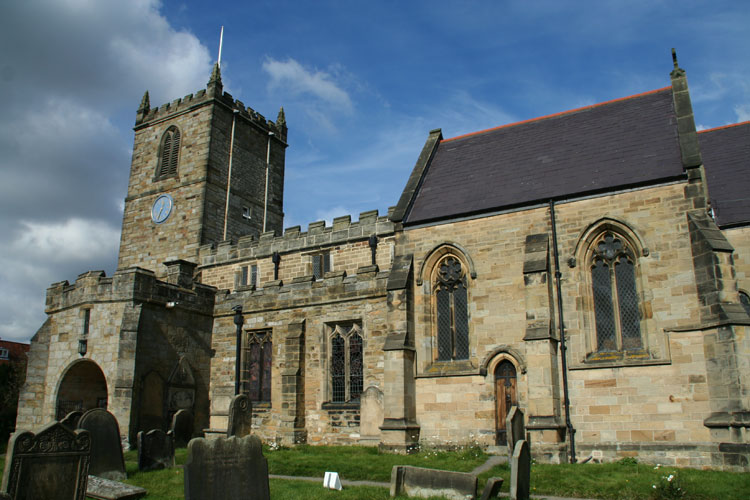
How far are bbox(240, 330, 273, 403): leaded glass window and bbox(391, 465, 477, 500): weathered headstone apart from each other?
11.6m

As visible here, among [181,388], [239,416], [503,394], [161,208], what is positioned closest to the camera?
[239,416]

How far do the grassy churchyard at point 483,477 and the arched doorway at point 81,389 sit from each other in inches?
227

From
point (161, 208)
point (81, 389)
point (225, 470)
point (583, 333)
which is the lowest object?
point (225, 470)

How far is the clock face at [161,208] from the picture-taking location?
3344 centimetres

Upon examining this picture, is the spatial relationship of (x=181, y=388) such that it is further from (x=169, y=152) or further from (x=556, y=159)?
(x=169, y=152)

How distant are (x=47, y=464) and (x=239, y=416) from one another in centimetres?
670

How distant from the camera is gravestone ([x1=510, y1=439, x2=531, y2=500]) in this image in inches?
395

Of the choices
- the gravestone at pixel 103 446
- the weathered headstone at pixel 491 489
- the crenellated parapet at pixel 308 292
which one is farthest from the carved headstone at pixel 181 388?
the weathered headstone at pixel 491 489

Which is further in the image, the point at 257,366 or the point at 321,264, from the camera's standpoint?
the point at 321,264

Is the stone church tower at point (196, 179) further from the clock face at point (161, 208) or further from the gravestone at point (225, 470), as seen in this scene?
the gravestone at point (225, 470)

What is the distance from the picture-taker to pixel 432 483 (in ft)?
35.0

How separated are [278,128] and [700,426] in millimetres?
30087

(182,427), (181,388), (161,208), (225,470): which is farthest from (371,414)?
(161,208)

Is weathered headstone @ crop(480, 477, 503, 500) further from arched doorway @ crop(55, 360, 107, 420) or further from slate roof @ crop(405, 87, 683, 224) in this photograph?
arched doorway @ crop(55, 360, 107, 420)
